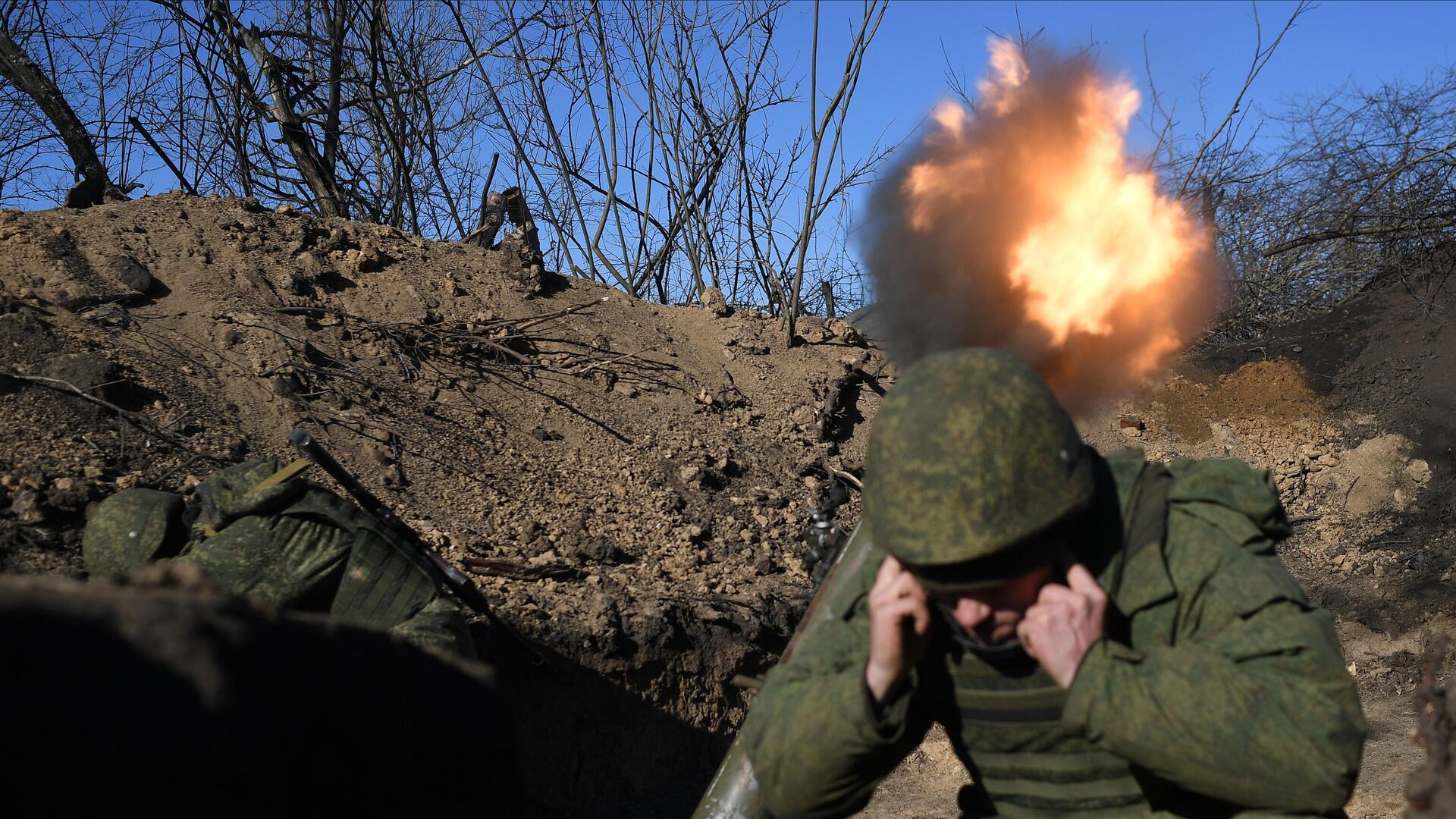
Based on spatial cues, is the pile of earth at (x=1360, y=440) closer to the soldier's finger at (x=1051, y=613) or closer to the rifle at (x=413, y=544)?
the rifle at (x=413, y=544)

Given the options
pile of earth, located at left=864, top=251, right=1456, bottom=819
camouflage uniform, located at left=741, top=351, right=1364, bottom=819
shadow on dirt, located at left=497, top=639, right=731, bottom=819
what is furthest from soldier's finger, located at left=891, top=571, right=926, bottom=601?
pile of earth, located at left=864, top=251, right=1456, bottom=819

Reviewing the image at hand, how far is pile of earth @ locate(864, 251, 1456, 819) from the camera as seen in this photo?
7.68 meters

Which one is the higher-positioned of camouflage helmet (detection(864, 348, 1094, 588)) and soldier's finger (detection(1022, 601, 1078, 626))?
camouflage helmet (detection(864, 348, 1094, 588))

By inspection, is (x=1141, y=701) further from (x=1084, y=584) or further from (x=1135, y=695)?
(x=1084, y=584)

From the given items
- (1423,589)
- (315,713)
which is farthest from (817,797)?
(1423,589)

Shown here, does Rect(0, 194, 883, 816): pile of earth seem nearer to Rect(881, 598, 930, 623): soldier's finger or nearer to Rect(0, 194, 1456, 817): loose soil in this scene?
Rect(0, 194, 1456, 817): loose soil

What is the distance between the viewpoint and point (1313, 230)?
35.4ft

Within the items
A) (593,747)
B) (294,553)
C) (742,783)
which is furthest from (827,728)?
(593,747)

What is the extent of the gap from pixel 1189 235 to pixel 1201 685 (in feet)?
9.37

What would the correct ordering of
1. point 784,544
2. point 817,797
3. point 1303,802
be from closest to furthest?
point 1303,802 < point 817,797 < point 784,544

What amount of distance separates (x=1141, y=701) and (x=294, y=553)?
340cm

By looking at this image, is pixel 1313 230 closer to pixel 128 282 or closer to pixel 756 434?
pixel 756 434

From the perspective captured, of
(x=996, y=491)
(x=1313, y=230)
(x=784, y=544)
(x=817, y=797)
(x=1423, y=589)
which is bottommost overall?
(x=817, y=797)

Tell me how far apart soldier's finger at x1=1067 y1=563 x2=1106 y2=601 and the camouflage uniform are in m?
0.08
